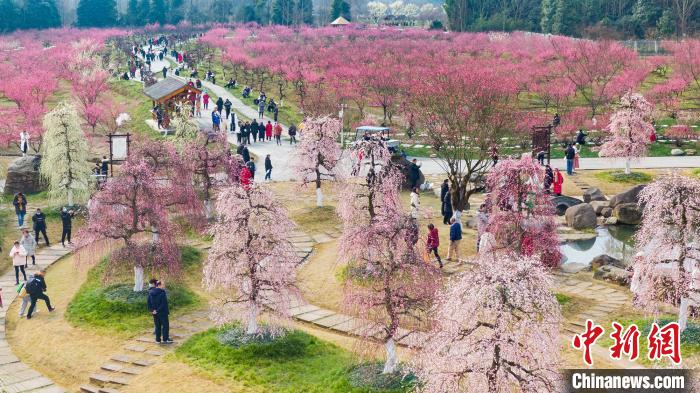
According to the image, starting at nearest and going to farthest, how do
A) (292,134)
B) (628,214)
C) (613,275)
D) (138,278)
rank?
(138,278), (613,275), (628,214), (292,134)

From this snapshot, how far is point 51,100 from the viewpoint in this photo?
6112 centimetres

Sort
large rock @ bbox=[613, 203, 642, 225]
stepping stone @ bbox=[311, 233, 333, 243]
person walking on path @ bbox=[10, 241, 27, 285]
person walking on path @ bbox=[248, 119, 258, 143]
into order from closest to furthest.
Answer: person walking on path @ bbox=[10, 241, 27, 285] → stepping stone @ bbox=[311, 233, 333, 243] → large rock @ bbox=[613, 203, 642, 225] → person walking on path @ bbox=[248, 119, 258, 143]

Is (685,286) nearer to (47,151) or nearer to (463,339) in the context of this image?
(463,339)

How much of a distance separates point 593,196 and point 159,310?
66.2 feet

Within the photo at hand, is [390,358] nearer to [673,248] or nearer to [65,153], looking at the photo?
[673,248]

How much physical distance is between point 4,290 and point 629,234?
2145 cm

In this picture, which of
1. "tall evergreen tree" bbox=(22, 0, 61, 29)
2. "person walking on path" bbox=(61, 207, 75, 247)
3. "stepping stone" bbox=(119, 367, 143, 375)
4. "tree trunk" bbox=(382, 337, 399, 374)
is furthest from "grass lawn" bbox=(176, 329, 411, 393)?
"tall evergreen tree" bbox=(22, 0, 61, 29)

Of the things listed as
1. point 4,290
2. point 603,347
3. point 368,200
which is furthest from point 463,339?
point 4,290

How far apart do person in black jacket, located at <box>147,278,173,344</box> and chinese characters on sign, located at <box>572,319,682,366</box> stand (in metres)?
9.38

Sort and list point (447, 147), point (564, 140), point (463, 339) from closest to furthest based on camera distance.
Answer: point (463, 339) < point (447, 147) < point (564, 140)

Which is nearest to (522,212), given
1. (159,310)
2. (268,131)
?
(159,310)

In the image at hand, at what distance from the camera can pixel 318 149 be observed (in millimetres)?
29047

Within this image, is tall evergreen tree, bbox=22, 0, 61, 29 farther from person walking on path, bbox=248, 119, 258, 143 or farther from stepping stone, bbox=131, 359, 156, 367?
stepping stone, bbox=131, 359, 156, 367

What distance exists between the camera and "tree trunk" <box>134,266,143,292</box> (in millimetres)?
21328
